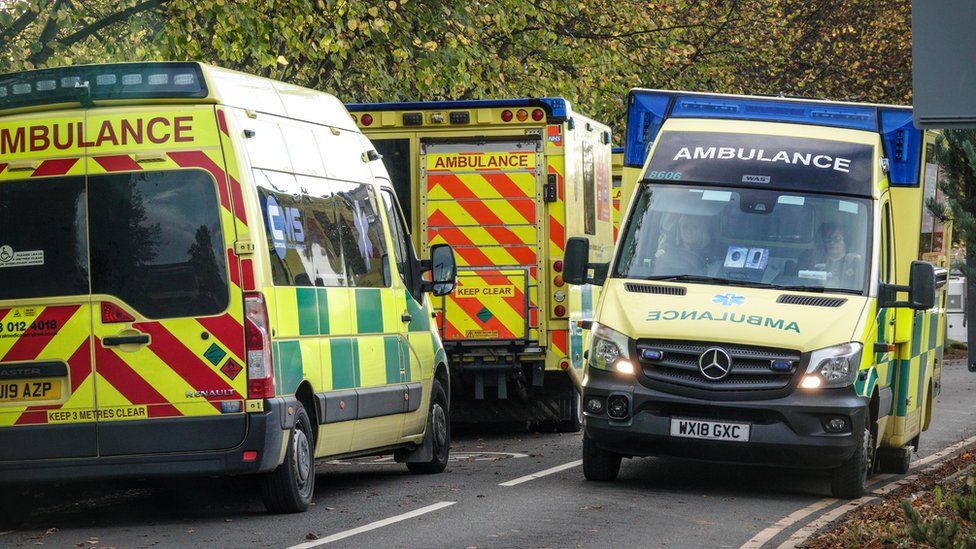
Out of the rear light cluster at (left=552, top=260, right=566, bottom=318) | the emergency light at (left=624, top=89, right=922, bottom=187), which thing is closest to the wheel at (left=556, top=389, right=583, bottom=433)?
the rear light cluster at (left=552, top=260, right=566, bottom=318)

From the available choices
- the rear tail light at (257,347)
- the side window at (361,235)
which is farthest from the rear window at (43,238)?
the side window at (361,235)

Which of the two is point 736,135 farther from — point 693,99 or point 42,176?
point 42,176

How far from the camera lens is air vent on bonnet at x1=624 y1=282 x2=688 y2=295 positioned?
38.3 feet

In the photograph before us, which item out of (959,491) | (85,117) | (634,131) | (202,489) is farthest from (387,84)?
(959,491)

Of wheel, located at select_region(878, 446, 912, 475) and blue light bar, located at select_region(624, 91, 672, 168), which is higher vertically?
blue light bar, located at select_region(624, 91, 672, 168)

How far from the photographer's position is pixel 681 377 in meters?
11.2

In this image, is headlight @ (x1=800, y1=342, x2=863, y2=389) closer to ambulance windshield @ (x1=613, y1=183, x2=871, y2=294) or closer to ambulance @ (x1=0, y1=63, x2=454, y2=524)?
ambulance windshield @ (x1=613, y1=183, x2=871, y2=294)

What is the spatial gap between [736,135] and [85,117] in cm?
526

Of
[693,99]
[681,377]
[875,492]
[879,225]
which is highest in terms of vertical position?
[693,99]

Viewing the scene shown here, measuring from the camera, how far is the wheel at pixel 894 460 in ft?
43.2

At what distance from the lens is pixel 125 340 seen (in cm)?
938

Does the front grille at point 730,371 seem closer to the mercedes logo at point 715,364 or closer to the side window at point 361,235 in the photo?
the mercedes logo at point 715,364

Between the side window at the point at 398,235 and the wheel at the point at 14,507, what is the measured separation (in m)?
3.42

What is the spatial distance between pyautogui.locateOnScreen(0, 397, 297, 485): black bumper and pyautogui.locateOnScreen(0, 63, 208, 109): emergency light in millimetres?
1893
